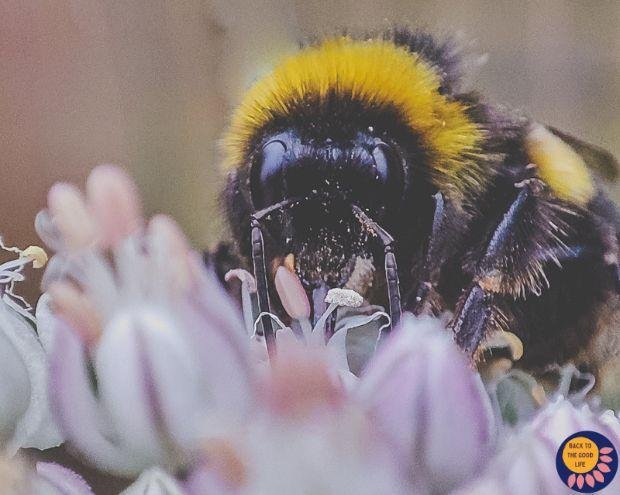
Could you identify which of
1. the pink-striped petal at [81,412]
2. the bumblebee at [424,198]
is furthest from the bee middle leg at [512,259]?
the pink-striped petal at [81,412]

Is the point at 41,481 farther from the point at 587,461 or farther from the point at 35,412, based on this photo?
the point at 587,461

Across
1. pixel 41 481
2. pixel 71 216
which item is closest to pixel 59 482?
pixel 41 481

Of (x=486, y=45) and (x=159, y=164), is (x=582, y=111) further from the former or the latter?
(x=159, y=164)

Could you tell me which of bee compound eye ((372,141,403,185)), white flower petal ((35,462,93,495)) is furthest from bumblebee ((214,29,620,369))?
white flower petal ((35,462,93,495))

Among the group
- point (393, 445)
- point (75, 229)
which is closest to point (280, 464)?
point (393, 445)

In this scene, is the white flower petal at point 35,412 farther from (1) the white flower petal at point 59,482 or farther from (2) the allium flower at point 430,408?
(2) the allium flower at point 430,408

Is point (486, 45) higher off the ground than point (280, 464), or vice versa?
point (486, 45)

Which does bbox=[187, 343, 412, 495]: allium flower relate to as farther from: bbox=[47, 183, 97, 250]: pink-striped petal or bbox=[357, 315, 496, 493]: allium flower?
bbox=[47, 183, 97, 250]: pink-striped petal
